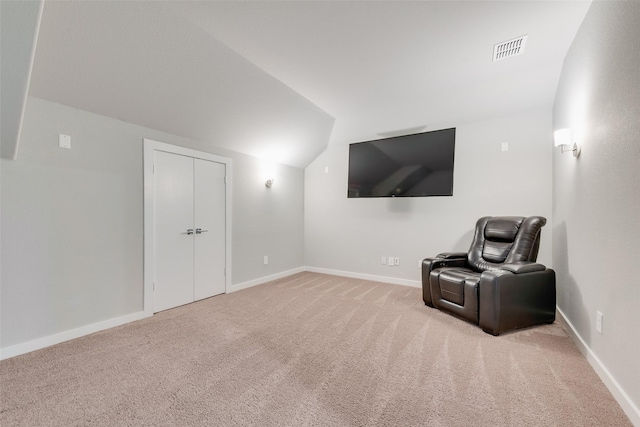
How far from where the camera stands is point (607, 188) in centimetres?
169

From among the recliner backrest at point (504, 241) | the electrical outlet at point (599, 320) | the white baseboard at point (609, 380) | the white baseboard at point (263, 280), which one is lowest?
the white baseboard at point (263, 280)

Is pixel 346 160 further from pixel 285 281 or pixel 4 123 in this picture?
pixel 4 123

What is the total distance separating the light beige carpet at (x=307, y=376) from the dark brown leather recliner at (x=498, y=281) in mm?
152

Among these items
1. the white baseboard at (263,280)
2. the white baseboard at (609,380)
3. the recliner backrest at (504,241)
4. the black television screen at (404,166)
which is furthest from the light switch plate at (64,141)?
the recliner backrest at (504,241)

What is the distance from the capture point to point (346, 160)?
483 centimetres

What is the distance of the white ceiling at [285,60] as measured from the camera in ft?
6.52

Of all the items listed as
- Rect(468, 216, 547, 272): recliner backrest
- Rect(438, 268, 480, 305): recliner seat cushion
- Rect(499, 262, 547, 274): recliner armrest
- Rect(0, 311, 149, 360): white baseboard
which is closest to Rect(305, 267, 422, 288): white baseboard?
Rect(468, 216, 547, 272): recliner backrest

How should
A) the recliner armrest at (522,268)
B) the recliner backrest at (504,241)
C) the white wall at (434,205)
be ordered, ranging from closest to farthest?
the recliner armrest at (522,268) < the recliner backrest at (504,241) < the white wall at (434,205)

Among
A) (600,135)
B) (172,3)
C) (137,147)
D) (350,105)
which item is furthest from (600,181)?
(137,147)

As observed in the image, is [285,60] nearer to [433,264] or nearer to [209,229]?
[209,229]

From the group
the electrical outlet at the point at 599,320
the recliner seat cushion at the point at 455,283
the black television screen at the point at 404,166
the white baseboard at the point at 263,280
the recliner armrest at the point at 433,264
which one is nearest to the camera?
the electrical outlet at the point at 599,320

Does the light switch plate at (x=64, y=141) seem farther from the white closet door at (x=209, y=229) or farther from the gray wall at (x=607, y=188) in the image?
the gray wall at (x=607, y=188)

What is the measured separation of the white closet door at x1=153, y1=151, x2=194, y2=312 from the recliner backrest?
11.9ft

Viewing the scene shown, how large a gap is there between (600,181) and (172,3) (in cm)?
333
